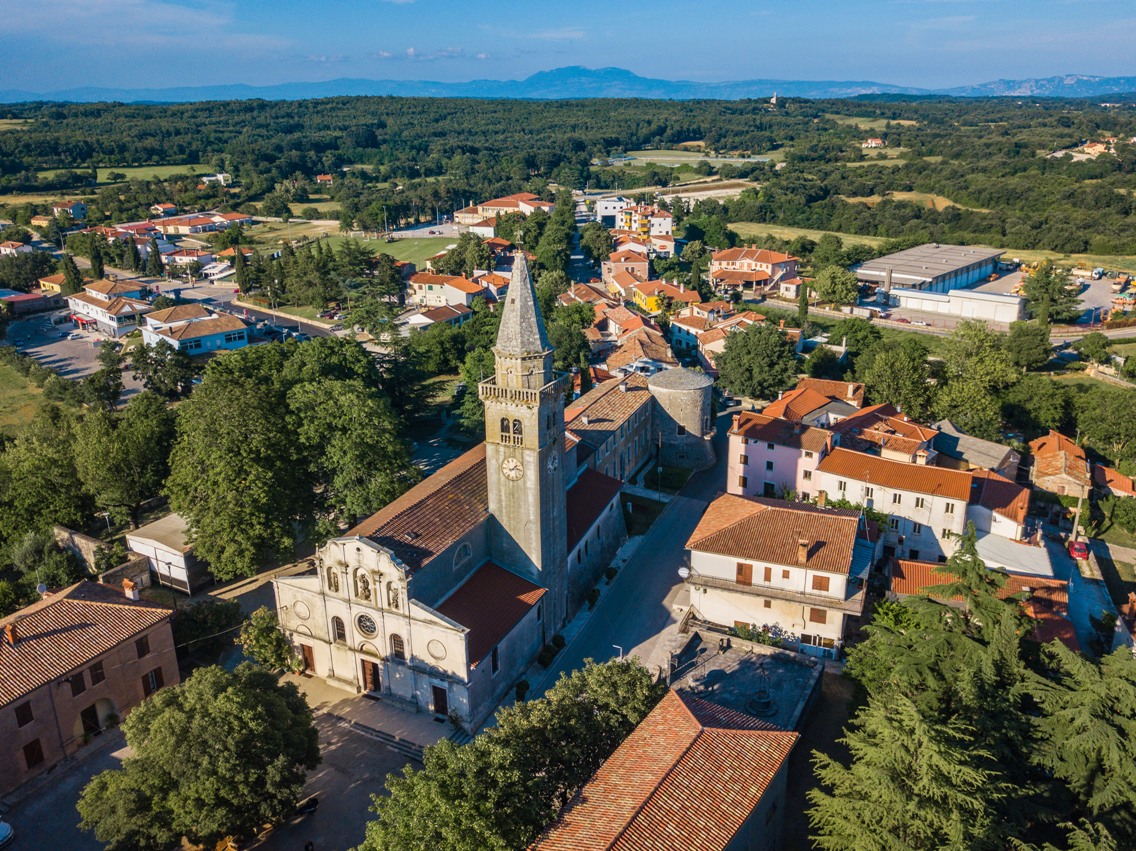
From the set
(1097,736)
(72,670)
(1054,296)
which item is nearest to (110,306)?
(72,670)

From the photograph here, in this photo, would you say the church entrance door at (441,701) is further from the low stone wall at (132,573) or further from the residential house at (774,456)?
the residential house at (774,456)

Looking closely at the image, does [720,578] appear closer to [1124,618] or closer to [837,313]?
[1124,618]

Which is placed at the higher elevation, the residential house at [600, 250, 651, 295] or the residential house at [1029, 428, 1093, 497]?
the residential house at [600, 250, 651, 295]

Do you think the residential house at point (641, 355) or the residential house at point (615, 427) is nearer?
the residential house at point (615, 427)

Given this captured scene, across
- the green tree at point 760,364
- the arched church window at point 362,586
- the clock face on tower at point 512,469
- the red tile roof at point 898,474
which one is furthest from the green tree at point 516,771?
the green tree at point 760,364

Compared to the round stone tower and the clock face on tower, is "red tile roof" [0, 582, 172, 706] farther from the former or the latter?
the round stone tower

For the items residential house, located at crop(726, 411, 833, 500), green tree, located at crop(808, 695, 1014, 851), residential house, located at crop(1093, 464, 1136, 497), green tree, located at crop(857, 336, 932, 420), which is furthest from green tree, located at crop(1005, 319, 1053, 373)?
green tree, located at crop(808, 695, 1014, 851)
